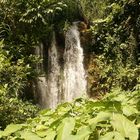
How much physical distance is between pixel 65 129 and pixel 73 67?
11654mm

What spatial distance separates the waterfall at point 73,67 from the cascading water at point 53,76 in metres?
0.27

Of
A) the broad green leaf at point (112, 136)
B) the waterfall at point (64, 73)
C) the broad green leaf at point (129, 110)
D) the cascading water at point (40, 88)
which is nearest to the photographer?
the broad green leaf at point (112, 136)

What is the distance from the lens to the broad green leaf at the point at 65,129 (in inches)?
37.0

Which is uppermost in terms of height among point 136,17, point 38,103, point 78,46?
point 136,17

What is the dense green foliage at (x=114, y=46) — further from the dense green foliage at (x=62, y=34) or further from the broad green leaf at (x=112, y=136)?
the broad green leaf at (x=112, y=136)

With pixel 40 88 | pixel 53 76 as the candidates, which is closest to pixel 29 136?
pixel 40 88

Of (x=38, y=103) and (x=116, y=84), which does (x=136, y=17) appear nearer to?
(x=116, y=84)

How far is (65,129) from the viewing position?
0.96m

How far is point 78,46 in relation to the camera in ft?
41.8

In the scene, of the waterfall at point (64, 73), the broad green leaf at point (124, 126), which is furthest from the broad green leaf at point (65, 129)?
the waterfall at point (64, 73)

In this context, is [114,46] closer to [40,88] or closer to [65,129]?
[40,88]

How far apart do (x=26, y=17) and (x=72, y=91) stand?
2.84 m

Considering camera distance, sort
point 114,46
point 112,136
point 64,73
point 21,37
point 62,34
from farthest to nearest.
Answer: point 62,34 → point 64,73 → point 114,46 → point 21,37 → point 112,136

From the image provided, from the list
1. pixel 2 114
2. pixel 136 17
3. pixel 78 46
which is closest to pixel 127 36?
pixel 136 17
